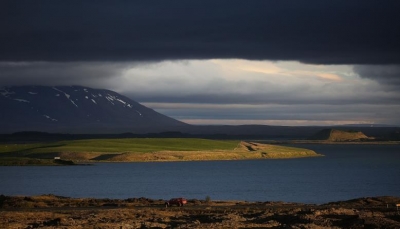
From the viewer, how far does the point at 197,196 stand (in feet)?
319

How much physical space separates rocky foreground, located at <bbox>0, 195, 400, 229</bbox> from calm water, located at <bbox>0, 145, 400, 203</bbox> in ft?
82.7

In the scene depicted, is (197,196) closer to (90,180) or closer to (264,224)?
(90,180)

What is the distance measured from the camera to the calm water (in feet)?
331

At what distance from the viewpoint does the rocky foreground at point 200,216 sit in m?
52.3

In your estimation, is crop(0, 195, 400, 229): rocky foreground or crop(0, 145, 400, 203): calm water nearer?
crop(0, 195, 400, 229): rocky foreground

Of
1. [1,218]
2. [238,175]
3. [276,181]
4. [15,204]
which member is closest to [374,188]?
[276,181]

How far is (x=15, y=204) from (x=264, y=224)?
2481 centimetres

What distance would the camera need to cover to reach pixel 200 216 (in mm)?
58625

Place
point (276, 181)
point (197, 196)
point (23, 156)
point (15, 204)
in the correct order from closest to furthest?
1. point (15, 204)
2. point (197, 196)
3. point (276, 181)
4. point (23, 156)

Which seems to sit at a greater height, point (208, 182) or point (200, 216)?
point (200, 216)

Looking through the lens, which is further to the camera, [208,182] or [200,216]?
[208,182]

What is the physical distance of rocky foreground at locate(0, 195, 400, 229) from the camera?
172 feet

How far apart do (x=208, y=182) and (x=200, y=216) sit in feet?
218

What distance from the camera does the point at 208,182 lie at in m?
125
